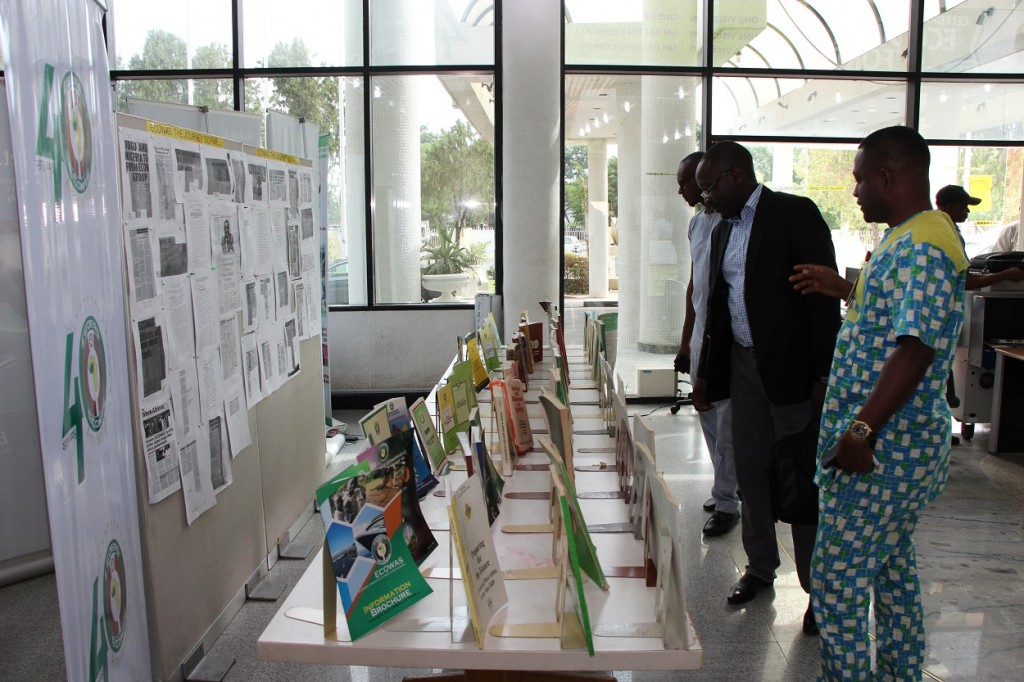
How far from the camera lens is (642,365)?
6.97 metres

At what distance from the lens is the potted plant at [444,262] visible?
698 centimetres

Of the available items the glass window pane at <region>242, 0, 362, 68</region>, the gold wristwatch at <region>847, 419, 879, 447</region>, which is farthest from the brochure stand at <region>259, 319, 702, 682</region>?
the glass window pane at <region>242, 0, 362, 68</region>

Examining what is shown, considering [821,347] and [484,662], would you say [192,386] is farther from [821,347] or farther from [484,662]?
[821,347]

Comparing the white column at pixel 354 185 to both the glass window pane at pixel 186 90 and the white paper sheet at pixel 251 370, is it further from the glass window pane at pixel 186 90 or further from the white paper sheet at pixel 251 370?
the white paper sheet at pixel 251 370

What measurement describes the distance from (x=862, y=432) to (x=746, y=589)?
1480 mm

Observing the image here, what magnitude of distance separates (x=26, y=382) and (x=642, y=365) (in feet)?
15.7

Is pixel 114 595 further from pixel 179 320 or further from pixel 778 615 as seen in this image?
pixel 778 615

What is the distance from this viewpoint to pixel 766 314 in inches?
109

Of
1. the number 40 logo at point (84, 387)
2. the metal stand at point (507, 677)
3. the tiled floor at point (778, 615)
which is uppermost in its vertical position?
the number 40 logo at point (84, 387)

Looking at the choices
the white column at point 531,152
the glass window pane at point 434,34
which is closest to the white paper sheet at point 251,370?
the white column at point 531,152

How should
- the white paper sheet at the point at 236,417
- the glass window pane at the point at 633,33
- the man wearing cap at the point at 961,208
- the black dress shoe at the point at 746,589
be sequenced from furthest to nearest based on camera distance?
the glass window pane at the point at 633,33, the man wearing cap at the point at 961,208, the black dress shoe at the point at 746,589, the white paper sheet at the point at 236,417

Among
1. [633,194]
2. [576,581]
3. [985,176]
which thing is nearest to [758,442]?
[576,581]

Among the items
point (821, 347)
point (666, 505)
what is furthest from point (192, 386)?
point (821, 347)

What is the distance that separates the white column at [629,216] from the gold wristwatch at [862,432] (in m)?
5.19
